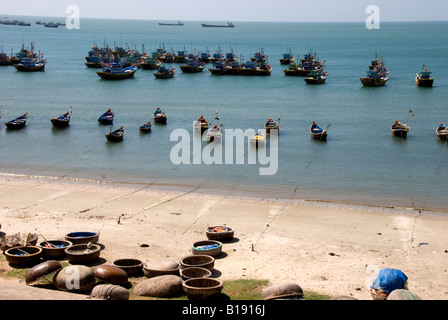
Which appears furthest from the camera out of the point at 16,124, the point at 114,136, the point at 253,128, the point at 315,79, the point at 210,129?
the point at 315,79

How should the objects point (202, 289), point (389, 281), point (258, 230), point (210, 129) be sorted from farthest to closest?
point (210, 129) < point (258, 230) < point (389, 281) < point (202, 289)

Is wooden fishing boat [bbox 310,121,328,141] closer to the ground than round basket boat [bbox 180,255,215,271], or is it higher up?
higher up

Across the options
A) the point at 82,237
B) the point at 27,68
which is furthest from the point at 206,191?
the point at 27,68

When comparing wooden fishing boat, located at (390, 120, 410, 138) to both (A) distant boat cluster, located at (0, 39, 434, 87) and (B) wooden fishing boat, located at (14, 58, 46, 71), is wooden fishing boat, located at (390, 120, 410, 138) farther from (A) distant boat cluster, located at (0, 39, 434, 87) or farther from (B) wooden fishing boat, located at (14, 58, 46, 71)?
(B) wooden fishing boat, located at (14, 58, 46, 71)

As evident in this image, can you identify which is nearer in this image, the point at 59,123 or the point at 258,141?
the point at 258,141

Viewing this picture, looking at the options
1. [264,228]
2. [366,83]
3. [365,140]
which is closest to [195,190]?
[264,228]

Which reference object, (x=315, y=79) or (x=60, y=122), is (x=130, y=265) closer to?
(x=60, y=122)

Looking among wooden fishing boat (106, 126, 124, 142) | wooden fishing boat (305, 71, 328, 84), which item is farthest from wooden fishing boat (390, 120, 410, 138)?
wooden fishing boat (305, 71, 328, 84)
